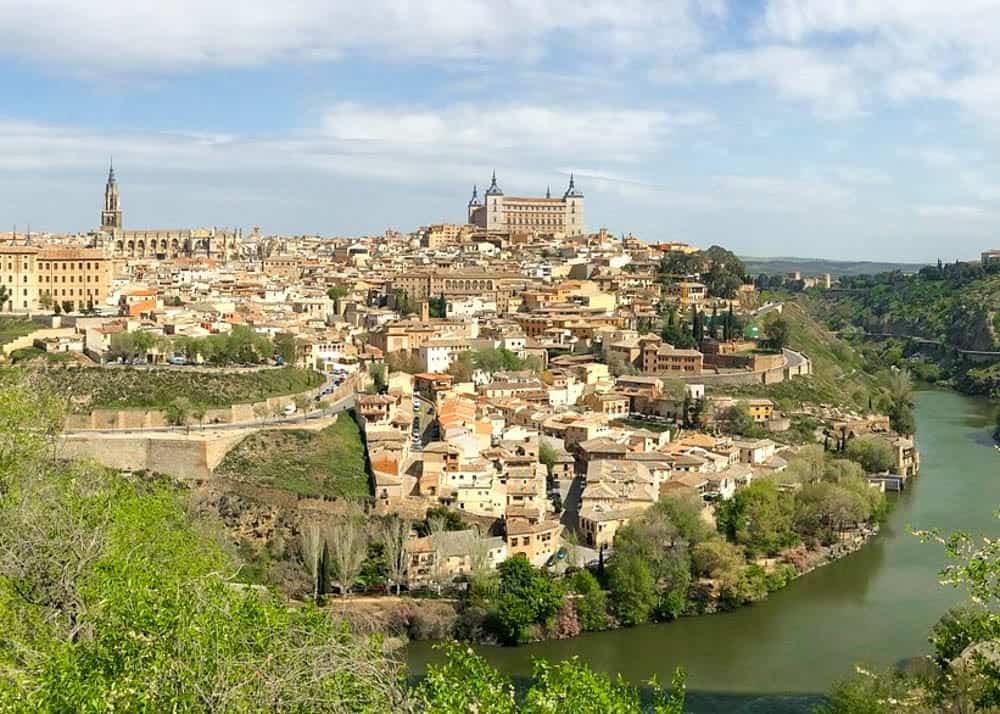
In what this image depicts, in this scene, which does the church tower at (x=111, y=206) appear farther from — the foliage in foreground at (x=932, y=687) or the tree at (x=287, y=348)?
the foliage in foreground at (x=932, y=687)

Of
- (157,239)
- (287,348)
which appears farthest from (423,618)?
(157,239)

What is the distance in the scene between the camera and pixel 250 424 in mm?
17859

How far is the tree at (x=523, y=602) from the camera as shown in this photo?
1238 centimetres

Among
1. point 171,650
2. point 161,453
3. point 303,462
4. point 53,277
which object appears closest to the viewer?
point 171,650

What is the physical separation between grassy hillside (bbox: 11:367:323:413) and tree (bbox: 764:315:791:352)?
13101 mm

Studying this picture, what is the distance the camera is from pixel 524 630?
1239cm

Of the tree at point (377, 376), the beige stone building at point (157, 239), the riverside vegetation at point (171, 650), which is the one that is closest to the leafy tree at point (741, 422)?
the tree at point (377, 376)

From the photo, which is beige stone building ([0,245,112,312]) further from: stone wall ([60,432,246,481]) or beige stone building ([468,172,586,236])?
beige stone building ([468,172,586,236])

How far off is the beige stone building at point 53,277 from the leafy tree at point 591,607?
52.7 ft

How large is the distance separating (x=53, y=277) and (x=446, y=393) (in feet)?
33.1

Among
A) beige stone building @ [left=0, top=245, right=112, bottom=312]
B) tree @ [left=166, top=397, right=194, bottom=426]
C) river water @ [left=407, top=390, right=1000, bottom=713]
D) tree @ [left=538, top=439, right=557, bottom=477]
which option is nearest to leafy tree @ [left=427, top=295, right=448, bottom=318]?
beige stone building @ [left=0, top=245, right=112, bottom=312]

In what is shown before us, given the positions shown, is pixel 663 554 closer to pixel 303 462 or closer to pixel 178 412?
pixel 303 462

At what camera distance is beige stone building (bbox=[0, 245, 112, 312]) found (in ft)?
80.7

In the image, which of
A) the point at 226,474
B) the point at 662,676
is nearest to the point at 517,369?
the point at 226,474
